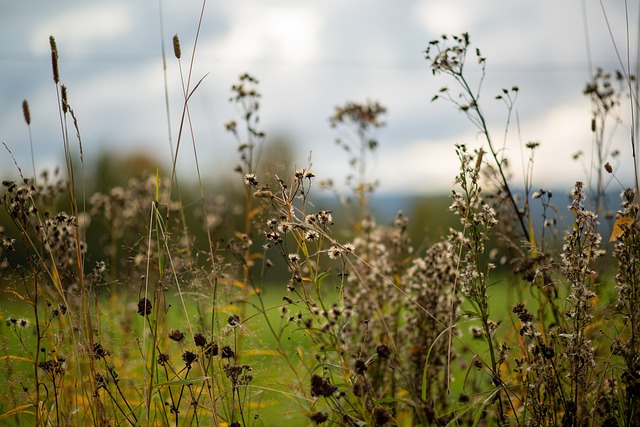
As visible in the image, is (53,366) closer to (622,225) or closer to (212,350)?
(212,350)

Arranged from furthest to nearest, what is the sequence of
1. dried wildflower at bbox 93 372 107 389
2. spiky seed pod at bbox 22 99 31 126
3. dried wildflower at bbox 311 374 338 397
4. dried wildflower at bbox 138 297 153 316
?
1. spiky seed pod at bbox 22 99 31 126
2. dried wildflower at bbox 93 372 107 389
3. dried wildflower at bbox 138 297 153 316
4. dried wildflower at bbox 311 374 338 397

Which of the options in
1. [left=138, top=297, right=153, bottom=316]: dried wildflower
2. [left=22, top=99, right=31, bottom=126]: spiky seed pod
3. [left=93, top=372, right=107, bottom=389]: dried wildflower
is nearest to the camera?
[left=138, top=297, right=153, bottom=316]: dried wildflower

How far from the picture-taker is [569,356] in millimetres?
2166

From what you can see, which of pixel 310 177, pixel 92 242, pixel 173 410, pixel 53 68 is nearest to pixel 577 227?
pixel 310 177

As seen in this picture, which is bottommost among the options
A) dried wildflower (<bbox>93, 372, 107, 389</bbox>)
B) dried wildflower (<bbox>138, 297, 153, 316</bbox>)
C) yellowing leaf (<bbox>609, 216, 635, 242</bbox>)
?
dried wildflower (<bbox>93, 372, 107, 389</bbox>)

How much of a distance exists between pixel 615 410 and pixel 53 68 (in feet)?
8.19

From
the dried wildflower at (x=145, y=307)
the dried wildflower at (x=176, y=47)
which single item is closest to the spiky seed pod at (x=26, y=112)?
the dried wildflower at (x=176, y=47)

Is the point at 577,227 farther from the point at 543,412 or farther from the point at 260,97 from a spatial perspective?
the point at 260,97

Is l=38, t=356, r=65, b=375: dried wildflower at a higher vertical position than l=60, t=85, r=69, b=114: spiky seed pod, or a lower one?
lower

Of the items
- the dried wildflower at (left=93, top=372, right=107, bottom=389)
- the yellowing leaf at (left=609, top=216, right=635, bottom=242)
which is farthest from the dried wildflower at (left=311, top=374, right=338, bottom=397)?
the yellowing leaf at (left=609, top=216, right=635, bottom=242)

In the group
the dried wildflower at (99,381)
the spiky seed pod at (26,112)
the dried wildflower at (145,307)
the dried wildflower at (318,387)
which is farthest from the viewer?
the spiky seed pod at (26,112)

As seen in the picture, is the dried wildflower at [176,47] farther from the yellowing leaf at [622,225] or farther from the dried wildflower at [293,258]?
the yellowing leaf at [622,225]

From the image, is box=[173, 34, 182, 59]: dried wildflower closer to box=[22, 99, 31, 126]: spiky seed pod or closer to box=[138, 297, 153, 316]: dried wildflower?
box=[22, 99, 31, 126]: spiky seed pod

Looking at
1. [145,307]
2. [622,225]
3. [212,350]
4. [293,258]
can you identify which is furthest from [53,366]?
[622,225]
